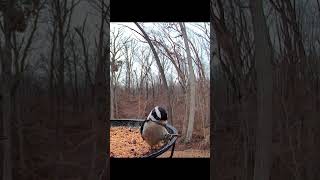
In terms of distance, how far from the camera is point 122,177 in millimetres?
5785

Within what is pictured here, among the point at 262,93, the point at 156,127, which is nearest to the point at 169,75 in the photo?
the point at 156,127

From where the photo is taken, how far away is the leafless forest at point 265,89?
12.3 ft

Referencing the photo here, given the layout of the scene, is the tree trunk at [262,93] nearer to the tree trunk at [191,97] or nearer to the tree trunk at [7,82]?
the tree trunk at [7,82]

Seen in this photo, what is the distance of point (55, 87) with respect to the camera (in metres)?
3.75

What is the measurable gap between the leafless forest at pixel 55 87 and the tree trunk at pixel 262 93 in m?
1.15

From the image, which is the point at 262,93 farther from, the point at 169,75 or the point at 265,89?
the point at 169,75

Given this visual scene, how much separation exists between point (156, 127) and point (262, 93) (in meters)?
5.39

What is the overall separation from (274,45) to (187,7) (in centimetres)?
223

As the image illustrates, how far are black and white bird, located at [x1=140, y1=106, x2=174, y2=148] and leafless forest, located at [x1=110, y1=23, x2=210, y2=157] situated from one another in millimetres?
2002

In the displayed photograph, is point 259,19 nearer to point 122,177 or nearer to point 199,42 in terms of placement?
point 122,177

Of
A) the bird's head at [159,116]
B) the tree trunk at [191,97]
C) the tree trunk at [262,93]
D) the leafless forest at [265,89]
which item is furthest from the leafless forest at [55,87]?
the tree trunk at [191,97]

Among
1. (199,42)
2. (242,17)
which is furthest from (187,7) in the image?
(199,42)

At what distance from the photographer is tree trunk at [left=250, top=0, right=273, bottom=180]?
3.70 metres

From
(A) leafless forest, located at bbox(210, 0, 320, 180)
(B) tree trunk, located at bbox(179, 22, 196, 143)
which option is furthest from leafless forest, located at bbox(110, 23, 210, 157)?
(A) leafless forest, located at bbox(210, 0, 320, 180)
